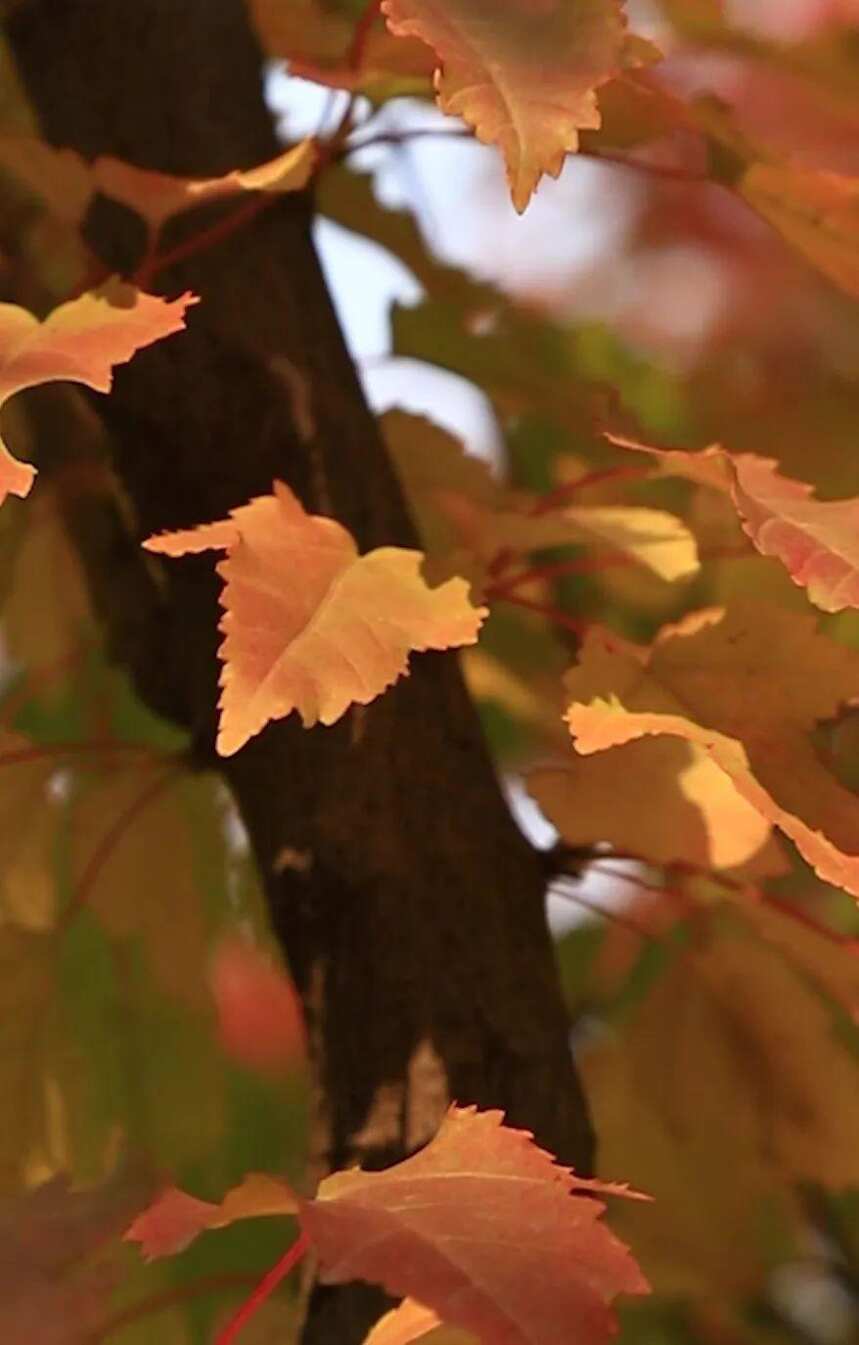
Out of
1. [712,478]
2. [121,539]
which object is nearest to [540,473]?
[121,539]

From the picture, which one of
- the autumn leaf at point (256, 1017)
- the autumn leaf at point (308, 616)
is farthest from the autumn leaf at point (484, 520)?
the autumn leaf at point (256, 1017)

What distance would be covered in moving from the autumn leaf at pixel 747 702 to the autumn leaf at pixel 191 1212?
79 mm

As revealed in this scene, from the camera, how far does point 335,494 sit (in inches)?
14.9

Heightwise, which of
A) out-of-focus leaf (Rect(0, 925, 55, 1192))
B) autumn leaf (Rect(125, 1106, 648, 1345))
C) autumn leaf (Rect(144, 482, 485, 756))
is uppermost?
autumn leaf (Rect(144, 482, 485, 756))

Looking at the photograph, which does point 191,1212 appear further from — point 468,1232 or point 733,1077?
point 733,1077

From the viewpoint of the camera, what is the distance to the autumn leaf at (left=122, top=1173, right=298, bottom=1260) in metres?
0.25

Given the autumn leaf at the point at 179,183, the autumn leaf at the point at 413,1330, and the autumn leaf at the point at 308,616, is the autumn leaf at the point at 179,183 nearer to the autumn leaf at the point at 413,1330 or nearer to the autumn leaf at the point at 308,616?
the autumn leaf at the point at 308,616

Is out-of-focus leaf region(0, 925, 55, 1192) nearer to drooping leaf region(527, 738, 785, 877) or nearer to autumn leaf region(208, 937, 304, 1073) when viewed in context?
drooping leaf region(527, 738, 785, 877)

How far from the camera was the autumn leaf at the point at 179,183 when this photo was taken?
12.5 inches

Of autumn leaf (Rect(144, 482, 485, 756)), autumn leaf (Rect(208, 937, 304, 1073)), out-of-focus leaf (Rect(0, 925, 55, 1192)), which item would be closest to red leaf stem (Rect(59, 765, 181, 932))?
out-of-focus leaf (Rect(0, 925, 55, 1192))

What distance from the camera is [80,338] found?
0.95 ft

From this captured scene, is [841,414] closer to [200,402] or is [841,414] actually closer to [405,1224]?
[200,402]

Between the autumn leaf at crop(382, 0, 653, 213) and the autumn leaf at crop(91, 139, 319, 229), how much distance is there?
0.17 feet

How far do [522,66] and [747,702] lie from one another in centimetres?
11
